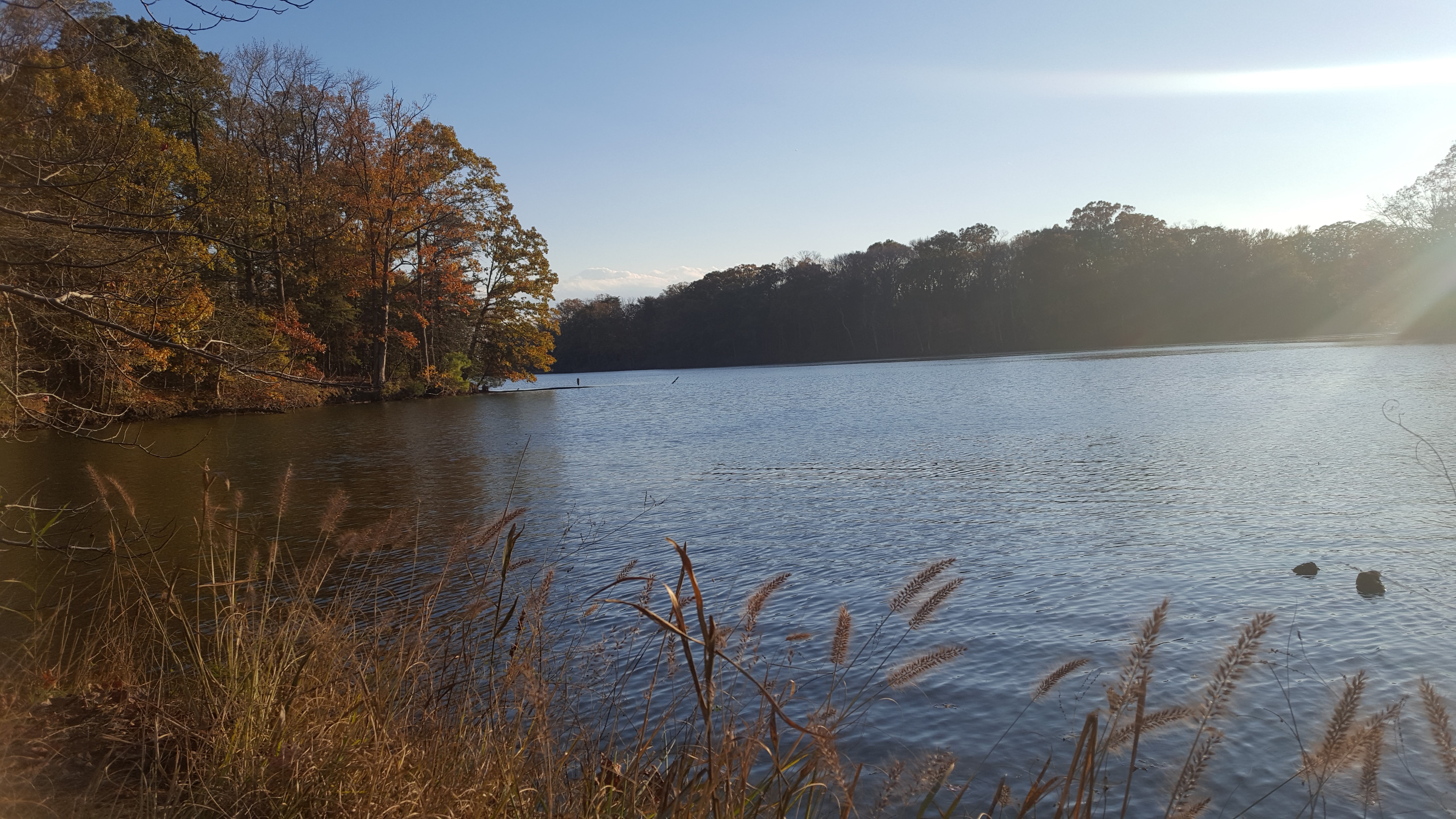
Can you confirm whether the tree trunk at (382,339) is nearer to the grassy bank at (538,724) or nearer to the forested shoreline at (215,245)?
the forested shoreline at (215,245)

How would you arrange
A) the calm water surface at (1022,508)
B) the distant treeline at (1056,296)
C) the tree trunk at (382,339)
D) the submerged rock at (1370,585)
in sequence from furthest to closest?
the distant treeline at (1056,296), the tree trunk at (382,339), the submerged rock at (1370,585), the calm water surface at (1022,508)

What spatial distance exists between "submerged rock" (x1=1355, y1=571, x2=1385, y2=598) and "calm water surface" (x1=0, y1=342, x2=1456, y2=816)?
118 mm

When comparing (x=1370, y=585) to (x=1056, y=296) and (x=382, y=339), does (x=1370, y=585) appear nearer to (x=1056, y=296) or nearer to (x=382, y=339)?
(x=382, y=339)

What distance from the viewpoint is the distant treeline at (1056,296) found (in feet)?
224

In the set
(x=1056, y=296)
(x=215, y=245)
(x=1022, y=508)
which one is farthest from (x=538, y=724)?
(x=1056, y=296)

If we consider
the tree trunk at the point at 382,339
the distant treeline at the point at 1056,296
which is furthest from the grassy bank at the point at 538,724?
the distant treeline at the point at 1056,296

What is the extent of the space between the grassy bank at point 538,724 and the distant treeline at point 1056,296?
58681 mm

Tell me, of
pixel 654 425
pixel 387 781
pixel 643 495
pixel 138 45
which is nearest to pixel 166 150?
pixel 654 425

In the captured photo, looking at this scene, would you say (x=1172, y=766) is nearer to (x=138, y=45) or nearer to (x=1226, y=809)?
(x=1226, y=809)

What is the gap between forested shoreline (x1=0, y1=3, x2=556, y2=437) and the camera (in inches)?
190

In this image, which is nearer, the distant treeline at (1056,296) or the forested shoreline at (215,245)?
the forested shoreline at (215,245)

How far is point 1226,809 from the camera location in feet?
15.0

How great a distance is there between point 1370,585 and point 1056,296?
94258 mm

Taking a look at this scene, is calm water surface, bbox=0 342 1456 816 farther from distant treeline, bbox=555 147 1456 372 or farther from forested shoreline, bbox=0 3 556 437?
distant treeline, bbox=555 147 1456 372
